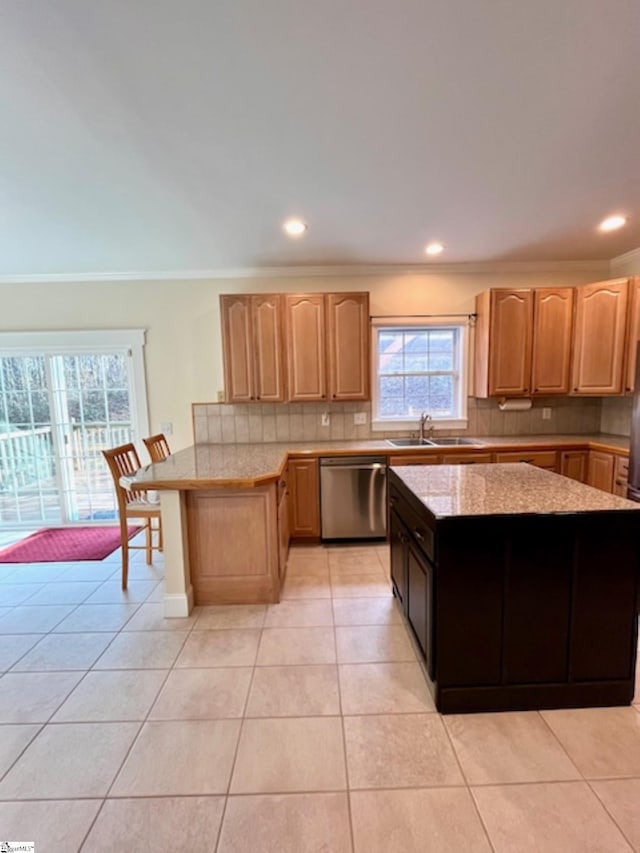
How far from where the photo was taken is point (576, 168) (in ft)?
7.11

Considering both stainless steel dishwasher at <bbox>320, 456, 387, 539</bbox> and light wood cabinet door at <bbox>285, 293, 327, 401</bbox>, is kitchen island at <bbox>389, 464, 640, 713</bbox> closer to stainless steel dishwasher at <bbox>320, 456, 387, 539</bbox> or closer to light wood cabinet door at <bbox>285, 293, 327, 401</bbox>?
stainless steel dishwasher at <bbox>320, 456, 387, 539</bbox>

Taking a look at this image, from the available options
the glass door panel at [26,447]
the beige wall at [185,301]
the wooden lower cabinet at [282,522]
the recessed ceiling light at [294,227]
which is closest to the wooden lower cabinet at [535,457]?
the beige wall at [185,301]

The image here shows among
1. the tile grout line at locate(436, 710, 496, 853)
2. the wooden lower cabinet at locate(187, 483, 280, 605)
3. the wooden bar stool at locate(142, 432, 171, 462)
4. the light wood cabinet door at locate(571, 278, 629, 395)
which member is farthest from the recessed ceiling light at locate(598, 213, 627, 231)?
the wooden bar stool at locate(142, 432, 171, 462)

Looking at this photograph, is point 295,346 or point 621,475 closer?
point 621,475

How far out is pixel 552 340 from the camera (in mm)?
3695

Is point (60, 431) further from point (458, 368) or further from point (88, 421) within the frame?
point (458, 368)

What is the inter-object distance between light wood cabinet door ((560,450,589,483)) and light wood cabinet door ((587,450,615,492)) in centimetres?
5

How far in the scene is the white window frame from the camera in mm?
3977

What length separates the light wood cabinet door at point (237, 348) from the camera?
357 centimetres

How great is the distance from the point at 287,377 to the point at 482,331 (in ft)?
6.48

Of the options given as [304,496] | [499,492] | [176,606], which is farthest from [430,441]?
[176,606]

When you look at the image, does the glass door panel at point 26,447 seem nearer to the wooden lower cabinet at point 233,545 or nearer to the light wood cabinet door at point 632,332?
the wooden lower cabinet at point 233,545

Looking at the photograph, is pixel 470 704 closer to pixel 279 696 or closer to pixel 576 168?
pixel 279 696

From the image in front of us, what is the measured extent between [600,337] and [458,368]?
1.25 m
